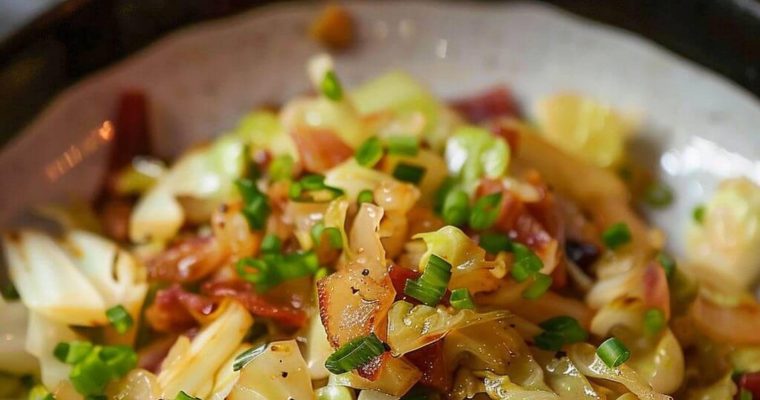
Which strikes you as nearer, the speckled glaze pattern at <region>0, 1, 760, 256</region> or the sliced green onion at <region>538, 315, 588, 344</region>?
the sliced green onion at <region>538, 315, 588, 344</region>

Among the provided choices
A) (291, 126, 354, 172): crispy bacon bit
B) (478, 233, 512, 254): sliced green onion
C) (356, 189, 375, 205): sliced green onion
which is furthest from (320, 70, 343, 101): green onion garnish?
(478, 233, 512, 254): sliced green onion

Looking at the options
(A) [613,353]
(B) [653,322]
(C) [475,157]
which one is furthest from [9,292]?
(B) [653,322]

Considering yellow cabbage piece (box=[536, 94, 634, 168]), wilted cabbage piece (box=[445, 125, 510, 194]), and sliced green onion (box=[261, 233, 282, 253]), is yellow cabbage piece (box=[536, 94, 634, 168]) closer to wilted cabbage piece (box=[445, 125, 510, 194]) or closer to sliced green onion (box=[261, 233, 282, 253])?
wilted cabbage piece (box=[445, 125, 510, 194])

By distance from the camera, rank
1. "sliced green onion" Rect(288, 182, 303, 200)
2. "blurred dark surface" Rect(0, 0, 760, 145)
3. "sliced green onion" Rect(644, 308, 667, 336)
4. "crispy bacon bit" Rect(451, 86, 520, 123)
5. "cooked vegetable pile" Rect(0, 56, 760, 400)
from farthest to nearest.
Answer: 1. "crispy bacon bit" Rect(451, 86, 520, 123)
2. "blurred dark surface" Rect(0, 0, 760, 145)
3. "sliced green onion" Rect(288, 182, 303, 200)
4. "sliced green onion" Rect(644, 308, 667, 336)
5. "cooked vegetable pile" Rect(0, 56, 760, 400)

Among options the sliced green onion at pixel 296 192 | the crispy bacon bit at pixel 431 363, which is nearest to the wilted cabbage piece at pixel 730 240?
→ the crispy bacon bit at pixel 431 363

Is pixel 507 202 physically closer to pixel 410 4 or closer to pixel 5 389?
pixel 410 4

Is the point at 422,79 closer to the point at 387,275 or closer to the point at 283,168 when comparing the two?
the point at 283,168
